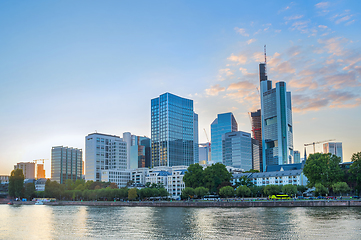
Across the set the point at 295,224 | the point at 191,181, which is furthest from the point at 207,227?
the point at 191,181

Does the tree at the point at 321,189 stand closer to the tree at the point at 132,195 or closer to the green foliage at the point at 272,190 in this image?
the green foliage at the point at 272,190

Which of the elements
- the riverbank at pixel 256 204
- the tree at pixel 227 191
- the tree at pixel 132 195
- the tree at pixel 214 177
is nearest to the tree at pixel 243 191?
the tree at pixel 227 191

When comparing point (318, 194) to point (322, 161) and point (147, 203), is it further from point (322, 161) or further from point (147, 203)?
point (147, 203)

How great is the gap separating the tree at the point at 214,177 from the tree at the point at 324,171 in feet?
149

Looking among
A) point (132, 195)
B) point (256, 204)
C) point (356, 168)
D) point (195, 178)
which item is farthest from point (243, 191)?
point (132, 195)

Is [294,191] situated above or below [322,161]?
below

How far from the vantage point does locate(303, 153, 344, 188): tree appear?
128 meters

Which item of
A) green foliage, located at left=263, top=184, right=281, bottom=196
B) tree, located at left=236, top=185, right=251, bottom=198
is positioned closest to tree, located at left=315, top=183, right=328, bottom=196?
green foliage, located at left=263, top=184, right=281, bottom=196

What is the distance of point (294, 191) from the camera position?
140 m

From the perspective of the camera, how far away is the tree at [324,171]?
128 meters

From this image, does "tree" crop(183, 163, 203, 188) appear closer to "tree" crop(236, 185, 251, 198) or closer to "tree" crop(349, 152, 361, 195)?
"tree" crop(236, 185, 251, 198)

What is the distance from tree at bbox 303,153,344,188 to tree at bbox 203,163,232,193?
4552cm

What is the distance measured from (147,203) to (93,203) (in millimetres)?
34598

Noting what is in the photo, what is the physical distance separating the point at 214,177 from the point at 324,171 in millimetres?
52660
